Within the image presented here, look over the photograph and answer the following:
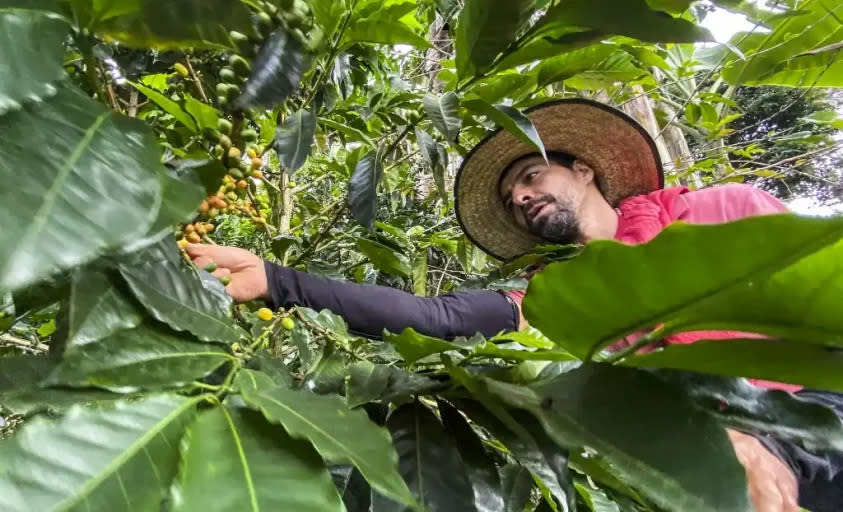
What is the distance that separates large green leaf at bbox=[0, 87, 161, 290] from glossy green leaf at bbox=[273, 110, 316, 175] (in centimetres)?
41

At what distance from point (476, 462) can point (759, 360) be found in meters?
0.22

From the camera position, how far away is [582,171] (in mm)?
1714

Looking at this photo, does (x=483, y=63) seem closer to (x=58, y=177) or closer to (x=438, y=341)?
(x=438, y=341)

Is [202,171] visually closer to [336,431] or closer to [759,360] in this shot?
[336,431]

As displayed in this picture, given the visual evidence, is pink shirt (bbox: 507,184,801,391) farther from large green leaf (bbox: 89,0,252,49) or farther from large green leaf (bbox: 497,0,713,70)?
large green leaf (bbox: 89,0,252,49)

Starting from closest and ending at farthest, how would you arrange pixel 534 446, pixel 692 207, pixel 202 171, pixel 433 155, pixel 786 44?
pixel 534 446 < pixel 202 171 < pixel 433 155 < pixel 786 44 < pixel 692 207

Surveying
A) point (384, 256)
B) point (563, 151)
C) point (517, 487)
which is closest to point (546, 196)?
point (563, 151)

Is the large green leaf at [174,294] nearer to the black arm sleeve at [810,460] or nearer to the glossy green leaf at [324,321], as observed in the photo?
the glossy green leaf at [324,321]

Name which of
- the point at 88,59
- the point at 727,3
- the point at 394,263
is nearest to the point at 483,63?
the point at 727,3

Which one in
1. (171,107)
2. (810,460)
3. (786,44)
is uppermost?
(786,44)

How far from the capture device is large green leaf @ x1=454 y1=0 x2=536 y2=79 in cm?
53

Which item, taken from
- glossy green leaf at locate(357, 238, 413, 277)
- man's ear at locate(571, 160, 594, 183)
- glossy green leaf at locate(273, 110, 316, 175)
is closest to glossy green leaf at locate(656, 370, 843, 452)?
glossy green leaf at locate(273, 110, 316, 175)

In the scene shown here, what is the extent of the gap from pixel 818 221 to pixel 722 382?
132mm

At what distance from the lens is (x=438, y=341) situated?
0.42 m
